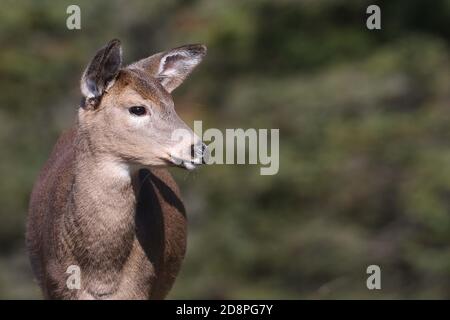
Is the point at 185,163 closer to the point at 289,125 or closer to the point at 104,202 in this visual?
the point at 104,202

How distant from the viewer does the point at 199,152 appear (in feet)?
23.5

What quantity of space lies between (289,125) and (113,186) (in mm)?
17621

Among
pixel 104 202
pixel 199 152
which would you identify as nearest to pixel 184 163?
pixel 199 152

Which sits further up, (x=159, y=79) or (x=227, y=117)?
(x=227, y=117)

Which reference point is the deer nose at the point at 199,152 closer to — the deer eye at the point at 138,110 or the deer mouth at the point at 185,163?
the deer mouth at the point at 185,163

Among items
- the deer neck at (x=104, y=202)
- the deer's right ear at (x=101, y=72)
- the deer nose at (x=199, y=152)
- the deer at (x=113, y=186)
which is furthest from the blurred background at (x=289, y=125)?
the deer nose at (x=199, y=152)

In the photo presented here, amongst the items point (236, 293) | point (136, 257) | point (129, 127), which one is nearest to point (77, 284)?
point (136, 257)

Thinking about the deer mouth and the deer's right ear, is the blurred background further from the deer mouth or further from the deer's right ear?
the deer mouth

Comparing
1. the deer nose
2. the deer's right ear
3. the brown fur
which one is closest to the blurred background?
the brown fur

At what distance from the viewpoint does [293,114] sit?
25.0m

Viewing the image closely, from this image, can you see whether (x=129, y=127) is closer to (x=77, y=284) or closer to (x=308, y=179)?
(x=77, y=284)

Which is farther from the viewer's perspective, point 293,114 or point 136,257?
point 293,114

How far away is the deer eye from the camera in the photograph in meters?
7.64

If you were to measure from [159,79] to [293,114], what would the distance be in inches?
668
